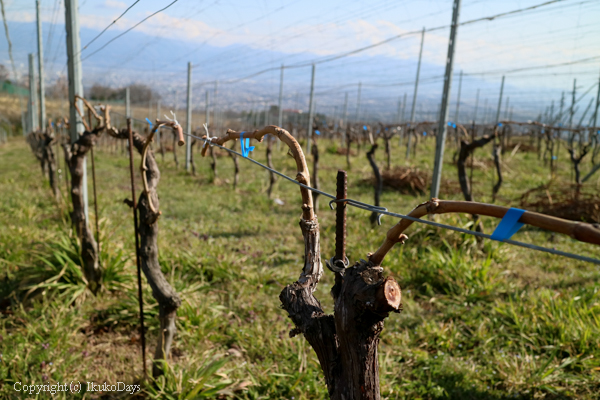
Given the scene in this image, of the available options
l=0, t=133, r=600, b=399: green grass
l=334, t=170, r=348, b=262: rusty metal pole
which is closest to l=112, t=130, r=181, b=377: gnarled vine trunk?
l=0, t=133, r=600, b=399: green grass

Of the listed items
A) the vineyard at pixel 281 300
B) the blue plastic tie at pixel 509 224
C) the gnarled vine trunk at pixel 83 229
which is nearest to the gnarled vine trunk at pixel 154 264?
the vineyard at pixel 281 300

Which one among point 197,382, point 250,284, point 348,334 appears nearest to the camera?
point 348,334

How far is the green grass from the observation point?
9.70ft

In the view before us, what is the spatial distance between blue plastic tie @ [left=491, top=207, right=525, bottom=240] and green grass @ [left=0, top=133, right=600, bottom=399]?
2303 mm

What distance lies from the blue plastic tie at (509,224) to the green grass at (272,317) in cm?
230

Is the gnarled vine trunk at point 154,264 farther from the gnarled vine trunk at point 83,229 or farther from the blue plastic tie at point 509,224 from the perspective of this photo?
the blue plastic tie at point 509,224

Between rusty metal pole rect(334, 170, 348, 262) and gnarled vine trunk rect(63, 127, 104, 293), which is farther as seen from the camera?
gnarled vine trunk rect(63, 127, 104, 293)

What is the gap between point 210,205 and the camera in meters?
8.50

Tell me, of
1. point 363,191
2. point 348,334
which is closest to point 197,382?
point 348,334

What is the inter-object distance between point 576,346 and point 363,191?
711cm

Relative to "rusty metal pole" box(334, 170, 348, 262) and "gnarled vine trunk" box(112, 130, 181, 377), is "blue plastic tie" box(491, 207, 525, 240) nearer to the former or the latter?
"rusty metal pole" box(334, 170, 348, 262)

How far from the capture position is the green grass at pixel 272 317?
296cm

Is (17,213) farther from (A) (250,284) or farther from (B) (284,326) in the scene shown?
(B) (284,326)

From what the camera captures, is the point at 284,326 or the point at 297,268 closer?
the point at 284,326
